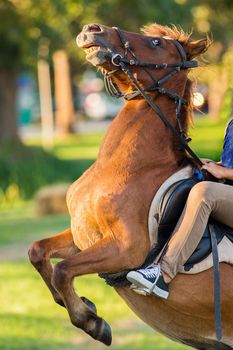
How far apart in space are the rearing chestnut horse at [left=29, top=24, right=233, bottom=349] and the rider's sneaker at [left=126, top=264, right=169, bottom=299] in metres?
0.08

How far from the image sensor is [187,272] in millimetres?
5750

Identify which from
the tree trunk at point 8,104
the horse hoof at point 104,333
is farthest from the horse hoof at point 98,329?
the tree trunk at point 8,104

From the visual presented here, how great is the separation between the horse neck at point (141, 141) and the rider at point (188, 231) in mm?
296

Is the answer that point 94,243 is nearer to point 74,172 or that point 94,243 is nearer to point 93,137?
point 74,172

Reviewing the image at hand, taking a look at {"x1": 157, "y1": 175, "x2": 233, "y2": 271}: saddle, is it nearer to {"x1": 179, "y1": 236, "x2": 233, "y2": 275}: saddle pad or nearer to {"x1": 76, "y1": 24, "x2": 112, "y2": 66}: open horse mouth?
{"x1": 179, "y1": 236, "x2": 233, "y2": 275}: saddle pad

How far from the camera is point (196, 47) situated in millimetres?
6047

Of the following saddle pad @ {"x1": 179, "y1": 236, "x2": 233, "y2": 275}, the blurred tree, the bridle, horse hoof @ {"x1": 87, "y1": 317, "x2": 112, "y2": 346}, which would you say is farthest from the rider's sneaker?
the blurred tree

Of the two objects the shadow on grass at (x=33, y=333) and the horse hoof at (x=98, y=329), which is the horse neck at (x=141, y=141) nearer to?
the horse hoof at (x=98, y=329)

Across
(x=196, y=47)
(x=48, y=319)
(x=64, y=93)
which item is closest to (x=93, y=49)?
(x=196, y=47)

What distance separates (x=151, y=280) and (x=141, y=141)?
2.88ft

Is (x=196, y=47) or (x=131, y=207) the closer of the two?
(x=131, y=207)

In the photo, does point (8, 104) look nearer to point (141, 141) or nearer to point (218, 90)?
point (218, 90)

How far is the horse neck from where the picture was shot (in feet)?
19.2

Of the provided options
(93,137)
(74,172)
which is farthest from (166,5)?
(93,137)
